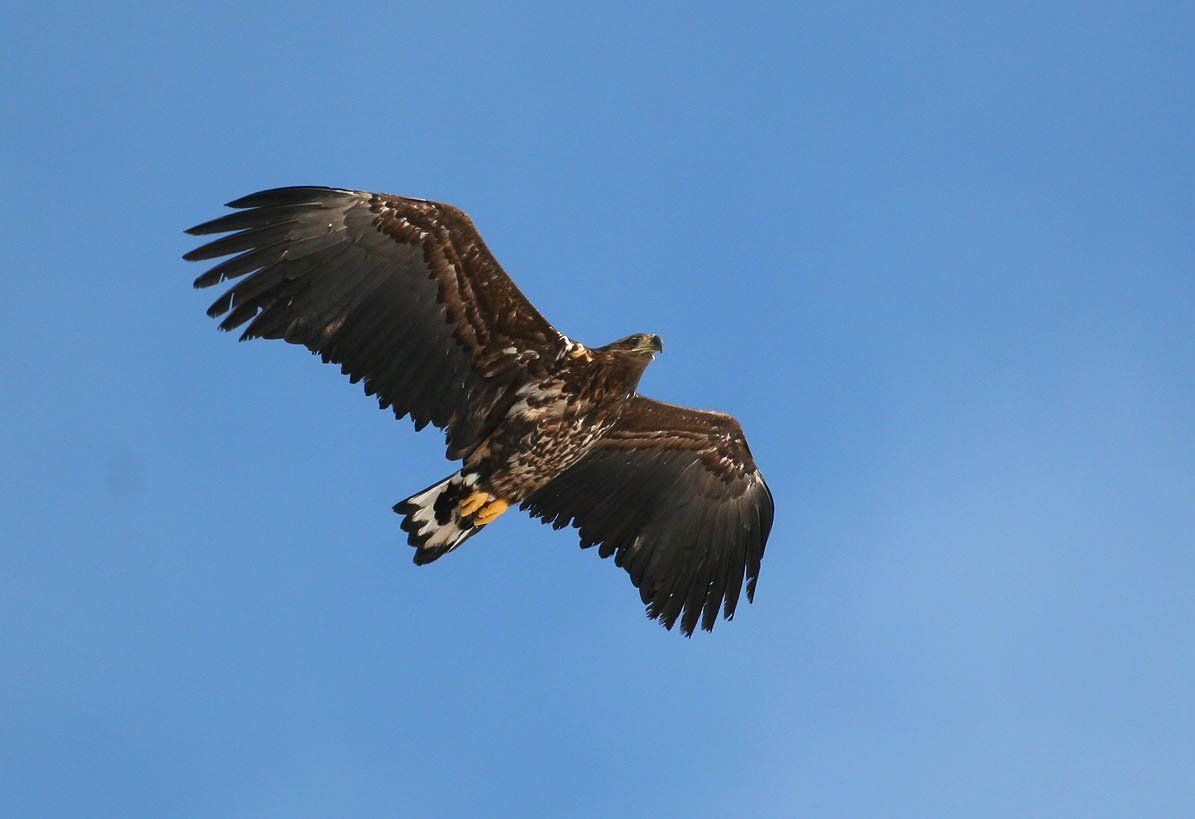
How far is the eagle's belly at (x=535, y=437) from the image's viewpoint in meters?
14.8

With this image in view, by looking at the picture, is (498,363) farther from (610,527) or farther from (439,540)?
(610,527)

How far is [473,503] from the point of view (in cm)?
1505

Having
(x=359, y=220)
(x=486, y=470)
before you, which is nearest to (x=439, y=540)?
(x=486, y=470)

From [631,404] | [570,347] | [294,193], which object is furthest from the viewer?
[631,404]

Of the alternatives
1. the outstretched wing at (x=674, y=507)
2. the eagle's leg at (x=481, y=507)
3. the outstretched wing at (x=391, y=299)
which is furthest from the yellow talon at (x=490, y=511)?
the outstretched wing at (x=674, y=507)

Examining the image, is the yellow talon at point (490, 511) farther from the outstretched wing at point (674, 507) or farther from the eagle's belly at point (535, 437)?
the outstretched wing at point (674, 507)

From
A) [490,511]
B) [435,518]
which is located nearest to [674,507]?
[490,511]

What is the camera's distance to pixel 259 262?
13.9 m

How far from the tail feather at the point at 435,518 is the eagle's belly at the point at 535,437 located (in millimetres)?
233

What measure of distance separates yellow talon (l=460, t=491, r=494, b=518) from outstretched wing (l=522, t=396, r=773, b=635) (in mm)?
A: 1398

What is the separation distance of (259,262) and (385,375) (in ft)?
5.19

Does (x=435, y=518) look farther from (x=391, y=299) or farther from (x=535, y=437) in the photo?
(x=391, y=299)

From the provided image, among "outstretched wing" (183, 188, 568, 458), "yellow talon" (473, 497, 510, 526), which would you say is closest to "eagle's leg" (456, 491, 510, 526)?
"yellow talon" (473, 497, 510, 526)

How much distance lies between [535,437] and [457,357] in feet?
3.37
